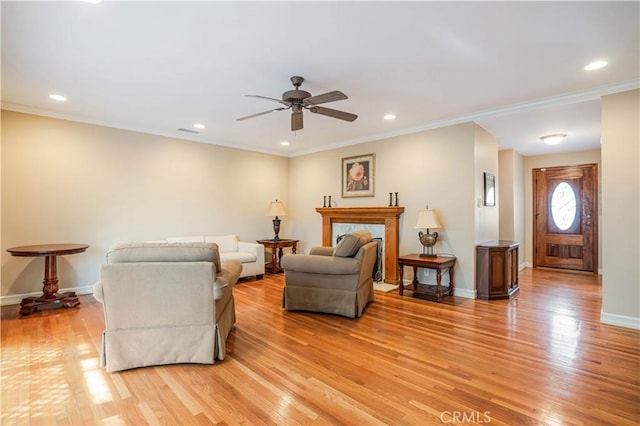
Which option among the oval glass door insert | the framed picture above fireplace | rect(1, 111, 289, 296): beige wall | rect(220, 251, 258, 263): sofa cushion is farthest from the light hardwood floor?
the oval glass door insert

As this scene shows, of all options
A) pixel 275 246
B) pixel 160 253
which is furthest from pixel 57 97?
pixel 275 246

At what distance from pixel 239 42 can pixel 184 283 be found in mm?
1986

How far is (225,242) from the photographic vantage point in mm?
5875

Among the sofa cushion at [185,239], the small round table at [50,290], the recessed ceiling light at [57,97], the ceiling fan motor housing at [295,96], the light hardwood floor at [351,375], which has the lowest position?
the light hardwood floor at [351,375]

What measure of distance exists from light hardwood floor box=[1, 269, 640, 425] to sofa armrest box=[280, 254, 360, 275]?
1.75 ft

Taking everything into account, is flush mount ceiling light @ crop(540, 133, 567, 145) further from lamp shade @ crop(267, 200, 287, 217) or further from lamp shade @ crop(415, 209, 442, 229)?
lamp shade @ crop(267, 200, 287, 217)

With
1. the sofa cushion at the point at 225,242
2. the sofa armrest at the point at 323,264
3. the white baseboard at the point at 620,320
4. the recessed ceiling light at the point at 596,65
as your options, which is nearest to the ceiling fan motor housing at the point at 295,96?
the sofa armrest at the point at 323,264

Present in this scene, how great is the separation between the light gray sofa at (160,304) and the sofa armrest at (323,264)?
4.39 ft

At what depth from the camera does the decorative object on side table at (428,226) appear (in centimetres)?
463

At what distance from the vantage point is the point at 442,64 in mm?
3000

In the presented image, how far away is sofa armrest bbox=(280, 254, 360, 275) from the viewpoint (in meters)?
3.58

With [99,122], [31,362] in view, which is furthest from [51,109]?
[31,362]

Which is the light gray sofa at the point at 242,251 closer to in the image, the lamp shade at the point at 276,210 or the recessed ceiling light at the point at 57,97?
the lamp shade at the point at 276,210

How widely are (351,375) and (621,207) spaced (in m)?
3.44
